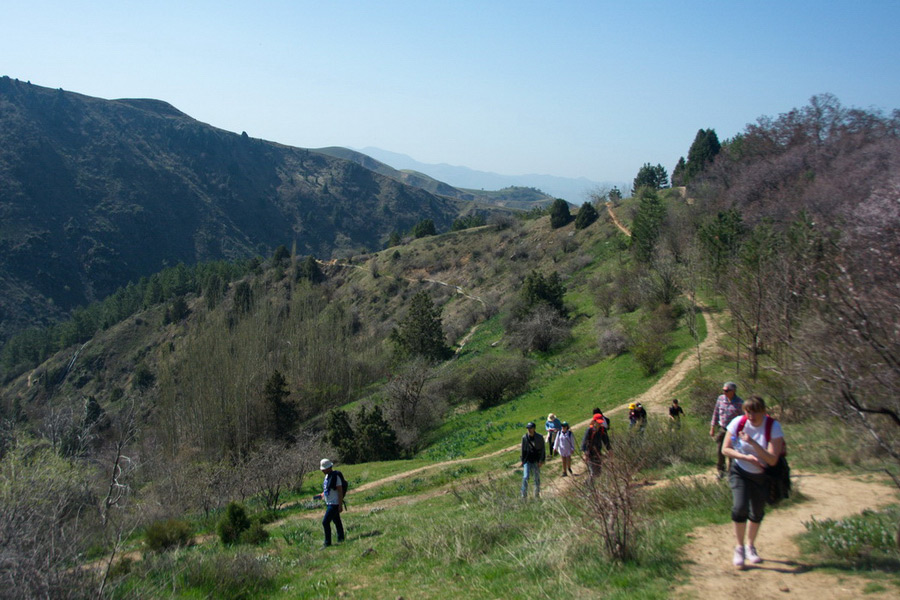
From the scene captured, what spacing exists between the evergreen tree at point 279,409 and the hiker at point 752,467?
3431cm

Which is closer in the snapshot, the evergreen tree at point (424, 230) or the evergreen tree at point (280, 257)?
the evergreen tree at point (280, 257)

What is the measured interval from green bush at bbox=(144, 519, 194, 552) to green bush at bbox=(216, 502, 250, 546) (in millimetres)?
646

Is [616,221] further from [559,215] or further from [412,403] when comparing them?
[412,403]

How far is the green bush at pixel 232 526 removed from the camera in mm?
10805

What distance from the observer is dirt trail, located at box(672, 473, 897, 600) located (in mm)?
4820

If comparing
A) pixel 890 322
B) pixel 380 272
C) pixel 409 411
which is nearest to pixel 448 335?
pixel 409 411

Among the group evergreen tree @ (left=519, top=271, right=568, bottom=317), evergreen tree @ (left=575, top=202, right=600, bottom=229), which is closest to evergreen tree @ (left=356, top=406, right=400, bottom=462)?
evergreen tree @ (left=519, top=271, right=568, bottom=317)

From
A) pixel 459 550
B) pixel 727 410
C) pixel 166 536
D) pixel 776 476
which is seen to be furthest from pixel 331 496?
pixel 776 476

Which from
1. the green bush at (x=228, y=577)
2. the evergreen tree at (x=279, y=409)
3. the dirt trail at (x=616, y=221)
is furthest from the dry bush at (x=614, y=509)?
the dirt trail at (x=616, y=221)

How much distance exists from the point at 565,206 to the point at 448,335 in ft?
92.0

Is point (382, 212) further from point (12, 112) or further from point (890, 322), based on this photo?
point (890, 322)

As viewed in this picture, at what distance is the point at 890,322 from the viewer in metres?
7.11

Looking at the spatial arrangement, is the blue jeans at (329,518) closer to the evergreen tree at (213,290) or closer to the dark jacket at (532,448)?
the dark jacket at (532,448)

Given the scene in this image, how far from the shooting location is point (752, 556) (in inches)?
215
